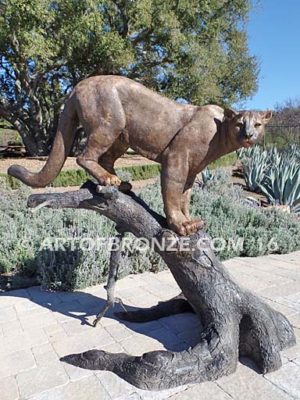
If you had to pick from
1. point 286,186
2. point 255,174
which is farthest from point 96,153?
point 255,174

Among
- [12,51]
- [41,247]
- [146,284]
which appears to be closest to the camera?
[146,284]

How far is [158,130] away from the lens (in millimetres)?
2152

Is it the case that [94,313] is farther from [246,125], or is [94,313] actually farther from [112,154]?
[246,125]

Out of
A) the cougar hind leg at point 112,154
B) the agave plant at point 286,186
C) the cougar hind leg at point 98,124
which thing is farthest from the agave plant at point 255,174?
the cougar hind leg at point 98,124

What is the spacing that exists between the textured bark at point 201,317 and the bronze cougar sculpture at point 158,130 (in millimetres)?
245

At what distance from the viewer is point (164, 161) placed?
216cm

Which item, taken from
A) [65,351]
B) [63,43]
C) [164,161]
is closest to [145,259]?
[65,351]

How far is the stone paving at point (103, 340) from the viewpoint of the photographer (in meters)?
2.07

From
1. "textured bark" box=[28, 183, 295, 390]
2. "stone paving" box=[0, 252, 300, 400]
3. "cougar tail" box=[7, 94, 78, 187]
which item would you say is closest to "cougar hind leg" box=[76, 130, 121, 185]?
"textured bark" box=[28, 183, 295, 390]

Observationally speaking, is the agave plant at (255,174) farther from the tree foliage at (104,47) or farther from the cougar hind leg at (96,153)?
the cougar hind leg at (96,153)

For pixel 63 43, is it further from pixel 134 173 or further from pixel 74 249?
pixel 74 249

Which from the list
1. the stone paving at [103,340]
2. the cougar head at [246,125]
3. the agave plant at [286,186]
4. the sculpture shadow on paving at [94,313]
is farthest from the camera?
the agave plant at [286,186]

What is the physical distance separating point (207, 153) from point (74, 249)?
2.54 meters

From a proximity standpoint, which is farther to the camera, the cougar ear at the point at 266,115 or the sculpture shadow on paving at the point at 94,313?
the sculpture shadow on paving at the point at 94,313
